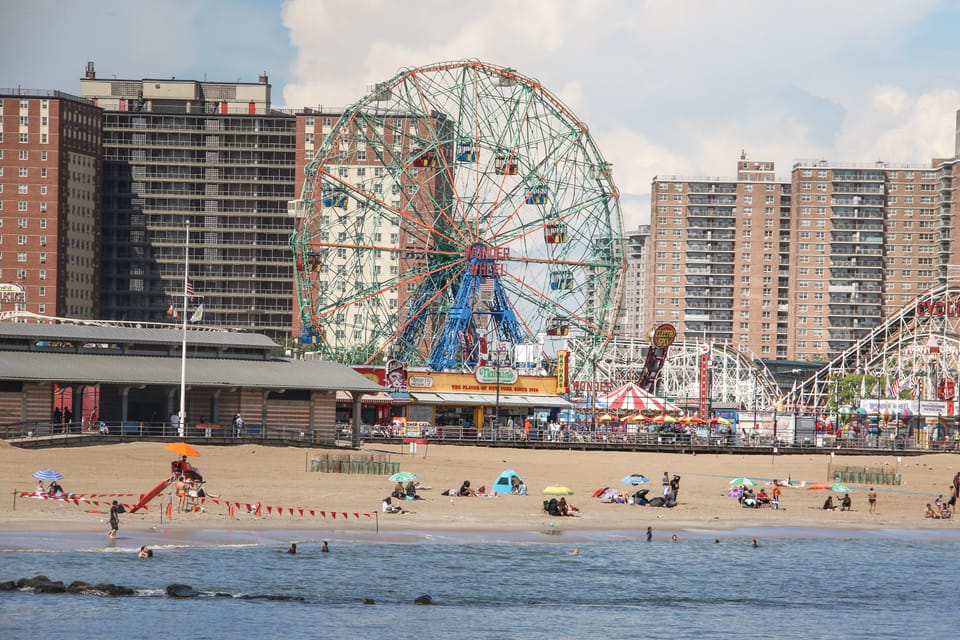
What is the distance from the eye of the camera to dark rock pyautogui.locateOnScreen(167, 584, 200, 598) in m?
40.0

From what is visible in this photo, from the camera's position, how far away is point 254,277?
7736 inches

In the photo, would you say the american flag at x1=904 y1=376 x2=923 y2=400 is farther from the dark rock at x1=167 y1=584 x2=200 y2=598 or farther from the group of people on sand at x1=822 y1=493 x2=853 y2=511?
the dark rock at x1=167 y1=584 x2=200 y2=598

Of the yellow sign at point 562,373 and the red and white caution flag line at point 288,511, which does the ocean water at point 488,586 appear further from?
the yellow sign at point 562,373

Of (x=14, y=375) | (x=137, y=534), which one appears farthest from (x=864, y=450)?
(x=137, y=534)

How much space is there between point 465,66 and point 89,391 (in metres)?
37.8

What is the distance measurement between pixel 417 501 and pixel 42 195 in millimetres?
138303

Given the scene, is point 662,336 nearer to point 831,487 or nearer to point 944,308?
point 944,308

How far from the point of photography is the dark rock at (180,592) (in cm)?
4000

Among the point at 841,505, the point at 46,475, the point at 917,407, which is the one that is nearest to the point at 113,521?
the point at 46,475

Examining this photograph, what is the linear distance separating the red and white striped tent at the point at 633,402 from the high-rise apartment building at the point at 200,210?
96.1m

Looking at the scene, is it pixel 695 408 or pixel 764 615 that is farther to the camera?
pixel 695 408

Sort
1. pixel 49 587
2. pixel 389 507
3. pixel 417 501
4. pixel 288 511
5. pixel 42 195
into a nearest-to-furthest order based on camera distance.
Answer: pixel 49 587 → pixel 288 511 → pixel 389 507 → pixel 417 501 → pixel 42 195

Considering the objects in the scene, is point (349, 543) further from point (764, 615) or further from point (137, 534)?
point (764, 615)

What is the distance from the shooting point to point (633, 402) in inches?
4087
